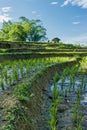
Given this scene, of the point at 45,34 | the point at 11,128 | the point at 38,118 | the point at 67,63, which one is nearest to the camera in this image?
the point at 11,128

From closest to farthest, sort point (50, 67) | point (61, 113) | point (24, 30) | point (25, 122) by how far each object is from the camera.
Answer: point (25, 122) < point (61, 113) < point (50, 67) < point (24, 30)

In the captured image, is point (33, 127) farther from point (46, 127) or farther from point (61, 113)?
point (61, 113)

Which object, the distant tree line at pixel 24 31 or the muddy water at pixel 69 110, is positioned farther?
the distant tree line at pixel 24 31

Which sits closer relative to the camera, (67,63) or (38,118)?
(38,118)

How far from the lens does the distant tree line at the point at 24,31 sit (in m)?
61.0

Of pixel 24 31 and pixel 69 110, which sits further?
pixel 24 31

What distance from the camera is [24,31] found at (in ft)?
216

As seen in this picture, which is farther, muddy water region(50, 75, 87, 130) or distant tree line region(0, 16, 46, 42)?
distant tree line region(0, 16, 46, 42)

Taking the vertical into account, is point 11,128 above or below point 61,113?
above

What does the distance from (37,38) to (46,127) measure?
6544 centimetres

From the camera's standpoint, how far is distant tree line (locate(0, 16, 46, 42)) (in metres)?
61.0

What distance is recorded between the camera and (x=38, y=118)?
5887 millimetres

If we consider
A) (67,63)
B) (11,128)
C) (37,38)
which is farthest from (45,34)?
(11,128)

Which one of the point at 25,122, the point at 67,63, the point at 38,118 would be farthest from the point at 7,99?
the point at 67,63
